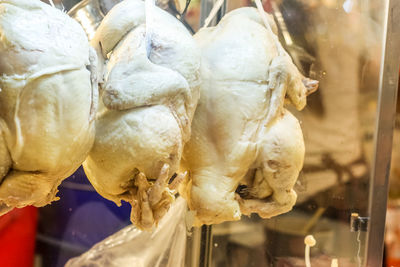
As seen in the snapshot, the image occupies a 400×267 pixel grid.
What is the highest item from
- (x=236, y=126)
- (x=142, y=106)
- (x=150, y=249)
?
(x=142, y=106)

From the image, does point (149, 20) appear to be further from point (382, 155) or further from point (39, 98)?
point (382, 155)

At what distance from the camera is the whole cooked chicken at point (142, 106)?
2.53ft

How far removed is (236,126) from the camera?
0.98 m

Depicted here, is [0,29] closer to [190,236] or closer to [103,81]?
[103,81]

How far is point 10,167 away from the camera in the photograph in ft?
2.17

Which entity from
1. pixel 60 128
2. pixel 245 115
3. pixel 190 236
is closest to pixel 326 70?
pixel 245 115

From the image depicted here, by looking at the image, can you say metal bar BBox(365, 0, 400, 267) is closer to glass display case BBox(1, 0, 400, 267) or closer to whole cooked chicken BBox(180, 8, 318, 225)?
glass display case BBox(1, 0, 400, 267)

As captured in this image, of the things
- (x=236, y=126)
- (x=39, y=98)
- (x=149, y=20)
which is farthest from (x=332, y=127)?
(x=39, y=98)

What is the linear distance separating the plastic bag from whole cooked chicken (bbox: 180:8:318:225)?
463 millimetres

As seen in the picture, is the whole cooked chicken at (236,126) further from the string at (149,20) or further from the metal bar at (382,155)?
the metal bar at (382,155)

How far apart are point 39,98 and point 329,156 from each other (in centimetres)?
110

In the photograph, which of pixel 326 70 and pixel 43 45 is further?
pixel 326 70

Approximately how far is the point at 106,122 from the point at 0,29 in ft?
0.76

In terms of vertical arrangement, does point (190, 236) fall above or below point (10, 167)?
below
